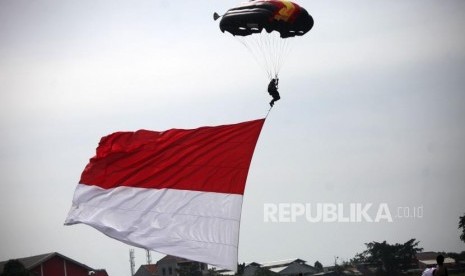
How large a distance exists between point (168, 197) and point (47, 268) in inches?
1485

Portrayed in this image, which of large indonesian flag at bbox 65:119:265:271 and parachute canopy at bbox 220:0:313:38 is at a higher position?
parachute canopy at bbox 220:0:313:38

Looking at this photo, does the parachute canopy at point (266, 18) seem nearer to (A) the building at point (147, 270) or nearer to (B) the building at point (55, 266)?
(B) the building at point (55, 266)

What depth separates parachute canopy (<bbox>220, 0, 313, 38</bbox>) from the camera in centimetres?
2027

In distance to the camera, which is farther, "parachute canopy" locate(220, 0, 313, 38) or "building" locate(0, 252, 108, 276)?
"building" locate(0, 252, 108, 276)

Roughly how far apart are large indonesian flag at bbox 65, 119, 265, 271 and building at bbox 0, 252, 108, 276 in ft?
117

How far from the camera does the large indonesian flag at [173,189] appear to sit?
52.7 ft

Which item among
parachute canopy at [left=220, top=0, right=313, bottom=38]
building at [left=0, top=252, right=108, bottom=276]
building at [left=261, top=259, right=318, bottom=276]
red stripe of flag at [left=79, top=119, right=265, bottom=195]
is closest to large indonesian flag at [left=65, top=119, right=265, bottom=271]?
red stripe of flag at [left=79, top=119, right=265, bottom=195]

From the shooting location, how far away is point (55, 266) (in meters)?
53.0

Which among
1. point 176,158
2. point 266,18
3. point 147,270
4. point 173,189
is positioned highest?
point 266,18

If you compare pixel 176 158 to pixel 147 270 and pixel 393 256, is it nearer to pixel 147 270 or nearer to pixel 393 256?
pixel 393 256

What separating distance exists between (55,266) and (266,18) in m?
36.6

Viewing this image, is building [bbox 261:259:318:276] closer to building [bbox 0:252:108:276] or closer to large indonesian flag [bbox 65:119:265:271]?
building [bbox 0:252:108:276]

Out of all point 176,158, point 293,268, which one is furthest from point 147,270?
point 176,158

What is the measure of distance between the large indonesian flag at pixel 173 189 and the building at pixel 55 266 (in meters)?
35.7
